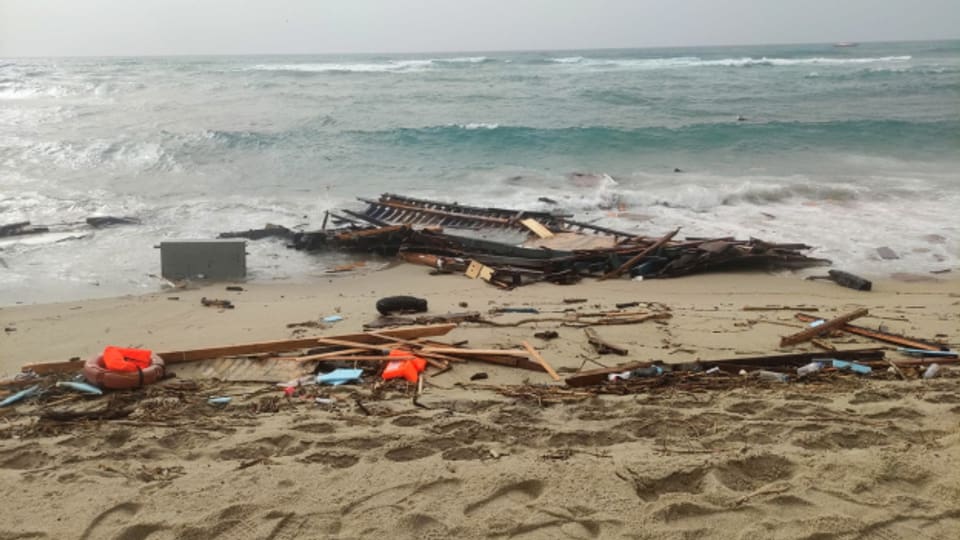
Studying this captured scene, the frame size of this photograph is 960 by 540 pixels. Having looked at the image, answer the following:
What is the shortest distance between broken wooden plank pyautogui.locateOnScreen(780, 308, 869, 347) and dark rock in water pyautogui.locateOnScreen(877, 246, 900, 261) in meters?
4.82

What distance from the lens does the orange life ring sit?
549cm

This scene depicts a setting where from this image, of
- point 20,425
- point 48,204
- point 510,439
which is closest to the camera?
point 510,439

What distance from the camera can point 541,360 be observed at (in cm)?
623

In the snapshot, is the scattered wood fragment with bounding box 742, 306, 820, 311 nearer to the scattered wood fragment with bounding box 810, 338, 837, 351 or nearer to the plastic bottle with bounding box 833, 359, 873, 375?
the scattered wood fragment with bounding box 810, 338, 837, 351

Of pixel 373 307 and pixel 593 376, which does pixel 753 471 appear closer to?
pixel 593 376

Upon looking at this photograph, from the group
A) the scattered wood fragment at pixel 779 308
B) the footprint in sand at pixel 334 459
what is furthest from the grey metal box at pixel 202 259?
the scattered wood fragment at pixel 779 308

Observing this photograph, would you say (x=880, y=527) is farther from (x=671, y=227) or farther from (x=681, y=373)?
(x=671, y=227)

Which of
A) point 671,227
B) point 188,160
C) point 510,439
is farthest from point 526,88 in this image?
point 510,439

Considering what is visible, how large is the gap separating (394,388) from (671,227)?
9.64 metres

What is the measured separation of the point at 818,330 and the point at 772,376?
1.76 m

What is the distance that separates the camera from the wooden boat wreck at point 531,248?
1055 cm

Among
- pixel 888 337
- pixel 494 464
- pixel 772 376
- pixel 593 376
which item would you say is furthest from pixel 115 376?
pixel 888 337

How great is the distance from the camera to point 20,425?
4844mm

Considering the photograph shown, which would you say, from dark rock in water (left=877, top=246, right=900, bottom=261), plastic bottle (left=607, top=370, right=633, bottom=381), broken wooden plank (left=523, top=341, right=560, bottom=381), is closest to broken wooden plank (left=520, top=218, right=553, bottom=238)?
broken wooden plank (left=523, top=341, right=560, bottom=381)
